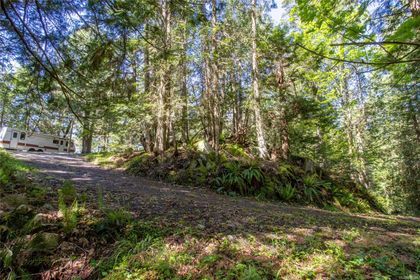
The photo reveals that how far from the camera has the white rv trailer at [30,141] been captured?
1645 cm

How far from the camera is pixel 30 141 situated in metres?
18.2

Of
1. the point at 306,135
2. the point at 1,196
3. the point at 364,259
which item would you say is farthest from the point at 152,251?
the point at 306,135

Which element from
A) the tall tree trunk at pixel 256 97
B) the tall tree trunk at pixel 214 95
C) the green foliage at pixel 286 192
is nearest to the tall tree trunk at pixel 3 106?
the tall tree trunk at pixel 214 95

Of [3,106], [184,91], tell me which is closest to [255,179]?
[184,91]

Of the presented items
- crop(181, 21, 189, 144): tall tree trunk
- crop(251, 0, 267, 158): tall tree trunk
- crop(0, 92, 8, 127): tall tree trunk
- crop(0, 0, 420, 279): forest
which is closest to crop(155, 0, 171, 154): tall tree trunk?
crop(0, 0, 420, 279): forest

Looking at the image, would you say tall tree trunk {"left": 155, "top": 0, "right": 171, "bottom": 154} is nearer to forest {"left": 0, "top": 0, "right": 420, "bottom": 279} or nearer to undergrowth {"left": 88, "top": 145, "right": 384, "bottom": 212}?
forest {"left": 0, "top": 0, "right": 420, "bottom": 279}

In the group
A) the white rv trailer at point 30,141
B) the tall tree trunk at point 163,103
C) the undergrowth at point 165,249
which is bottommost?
the undergrowth at point 165,249

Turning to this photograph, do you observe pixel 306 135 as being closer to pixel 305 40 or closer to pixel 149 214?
pixel 305 40

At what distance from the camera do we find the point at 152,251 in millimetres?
2494

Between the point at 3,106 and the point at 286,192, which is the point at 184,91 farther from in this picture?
the point at 3,106

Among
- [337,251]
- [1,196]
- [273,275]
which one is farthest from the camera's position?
[1,196]

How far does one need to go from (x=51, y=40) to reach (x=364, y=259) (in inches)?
211

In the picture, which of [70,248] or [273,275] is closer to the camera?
[273,275]

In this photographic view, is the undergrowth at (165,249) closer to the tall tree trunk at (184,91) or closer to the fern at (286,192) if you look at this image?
the fern at (286,192)
